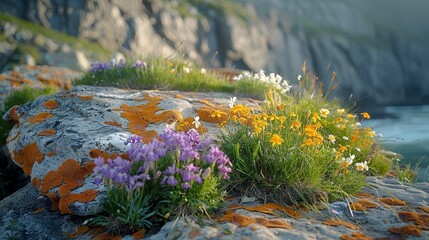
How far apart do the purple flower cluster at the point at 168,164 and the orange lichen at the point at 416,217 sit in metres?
2.21

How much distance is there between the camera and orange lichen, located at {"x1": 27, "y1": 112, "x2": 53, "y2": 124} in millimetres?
6964

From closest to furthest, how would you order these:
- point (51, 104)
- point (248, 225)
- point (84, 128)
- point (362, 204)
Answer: point (248, 225), point (362, 204), point (84, 128), point (51, 104)

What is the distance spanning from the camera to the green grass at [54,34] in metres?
51.6

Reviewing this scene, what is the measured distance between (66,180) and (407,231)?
423 centimetres

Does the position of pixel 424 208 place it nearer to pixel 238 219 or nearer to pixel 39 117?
pixel 238 219

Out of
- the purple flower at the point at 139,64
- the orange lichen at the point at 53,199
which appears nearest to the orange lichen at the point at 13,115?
the purple flower at the point at 139,64

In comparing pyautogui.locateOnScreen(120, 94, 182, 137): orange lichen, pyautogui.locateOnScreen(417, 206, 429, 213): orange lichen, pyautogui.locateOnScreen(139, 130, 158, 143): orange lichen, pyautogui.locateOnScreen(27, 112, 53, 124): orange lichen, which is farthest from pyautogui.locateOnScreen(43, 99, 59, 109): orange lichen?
pyautogui.locateOnScreen(417, 206, 429, 213): orange lichen

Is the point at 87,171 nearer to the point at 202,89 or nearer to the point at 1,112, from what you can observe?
the point at 202,89

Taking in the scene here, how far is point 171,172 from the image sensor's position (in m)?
4.64

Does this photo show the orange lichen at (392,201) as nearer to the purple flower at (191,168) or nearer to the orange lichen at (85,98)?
the purple flower at (191,168)

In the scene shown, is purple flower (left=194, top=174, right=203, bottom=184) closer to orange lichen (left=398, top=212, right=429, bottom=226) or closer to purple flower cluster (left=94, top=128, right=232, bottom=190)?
purple flower cluster (left=94, top=128, right=232, bottom=190)

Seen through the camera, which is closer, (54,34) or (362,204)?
(362,204)

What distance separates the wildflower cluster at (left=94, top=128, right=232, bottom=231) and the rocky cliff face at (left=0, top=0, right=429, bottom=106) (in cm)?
1647

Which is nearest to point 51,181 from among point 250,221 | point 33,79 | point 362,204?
point 250,221
